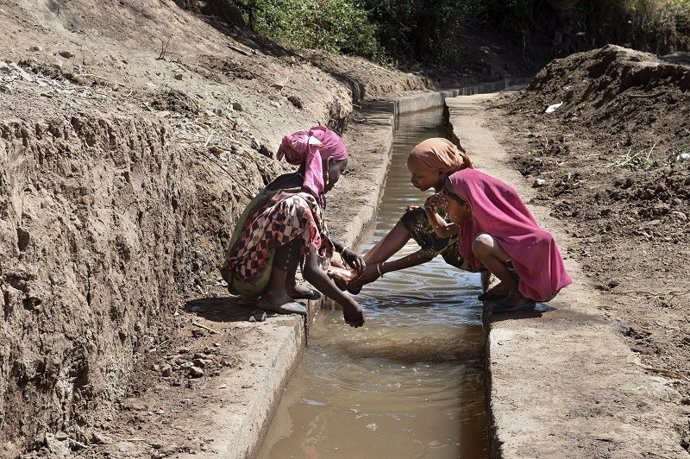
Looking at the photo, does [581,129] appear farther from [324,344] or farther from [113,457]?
[113,457]

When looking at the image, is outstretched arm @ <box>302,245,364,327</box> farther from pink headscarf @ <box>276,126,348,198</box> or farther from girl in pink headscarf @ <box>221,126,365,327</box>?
pink headscarf @ <box>276,126,348,198</box>

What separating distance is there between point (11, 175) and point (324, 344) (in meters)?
2.58

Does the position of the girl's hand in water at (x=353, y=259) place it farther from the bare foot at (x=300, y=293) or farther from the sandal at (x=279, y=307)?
the sandal at (x=279, y=307)

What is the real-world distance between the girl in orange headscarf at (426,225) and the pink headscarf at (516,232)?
0.95ft

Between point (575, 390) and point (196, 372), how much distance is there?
159 cm

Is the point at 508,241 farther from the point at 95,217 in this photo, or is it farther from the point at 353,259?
the point at 95,217

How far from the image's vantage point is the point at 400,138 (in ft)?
50.6

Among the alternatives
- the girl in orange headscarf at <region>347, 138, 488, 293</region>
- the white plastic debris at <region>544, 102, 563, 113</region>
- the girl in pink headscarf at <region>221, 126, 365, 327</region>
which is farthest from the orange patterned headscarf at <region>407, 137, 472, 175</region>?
the white plastic debris at <region>544, 102, 563, 113</region>

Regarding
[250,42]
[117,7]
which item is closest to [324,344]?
[117,7]

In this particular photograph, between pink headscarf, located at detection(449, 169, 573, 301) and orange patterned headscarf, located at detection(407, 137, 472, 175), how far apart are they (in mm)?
254

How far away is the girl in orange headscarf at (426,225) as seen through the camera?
5.59 metres

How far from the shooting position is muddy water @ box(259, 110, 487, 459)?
14.6ft

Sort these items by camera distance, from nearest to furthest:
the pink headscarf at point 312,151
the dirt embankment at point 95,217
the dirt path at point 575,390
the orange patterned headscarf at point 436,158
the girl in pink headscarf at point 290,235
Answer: the dirt embankment at point 95,217
the dirt path at point 575,390
the girl in pink headscarf at point 290,235
the pink headscarf at point 312,151
the orange patterned headscarf at point 436,158

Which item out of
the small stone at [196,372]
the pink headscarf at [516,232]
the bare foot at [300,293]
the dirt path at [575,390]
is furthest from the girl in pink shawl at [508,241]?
the small stone at [196,372]
